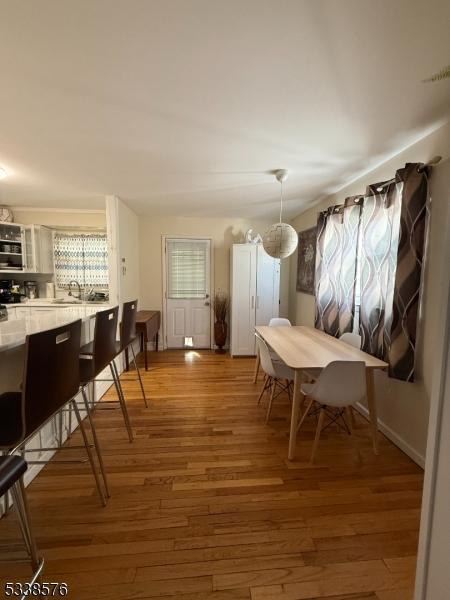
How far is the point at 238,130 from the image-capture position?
1.82 m

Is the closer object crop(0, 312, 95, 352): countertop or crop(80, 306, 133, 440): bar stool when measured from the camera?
crop(0, 312, 95, 352): countertop

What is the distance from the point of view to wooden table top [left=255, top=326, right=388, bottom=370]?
1.94 metres

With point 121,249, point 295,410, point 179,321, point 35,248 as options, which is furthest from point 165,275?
point 295,410

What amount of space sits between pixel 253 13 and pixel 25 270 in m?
4.32

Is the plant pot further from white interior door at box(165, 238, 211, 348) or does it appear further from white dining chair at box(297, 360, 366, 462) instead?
white dining chair at box(297, 360, 366, 462)

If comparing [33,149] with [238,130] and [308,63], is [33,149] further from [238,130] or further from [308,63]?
[308,63]

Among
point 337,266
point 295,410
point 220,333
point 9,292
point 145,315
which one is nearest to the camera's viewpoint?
point 295,410

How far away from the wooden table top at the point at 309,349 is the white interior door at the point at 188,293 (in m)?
1.96

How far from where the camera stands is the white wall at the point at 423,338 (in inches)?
70.0

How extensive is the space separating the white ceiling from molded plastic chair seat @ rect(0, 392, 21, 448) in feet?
5.37

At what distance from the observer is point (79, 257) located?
4.29 m

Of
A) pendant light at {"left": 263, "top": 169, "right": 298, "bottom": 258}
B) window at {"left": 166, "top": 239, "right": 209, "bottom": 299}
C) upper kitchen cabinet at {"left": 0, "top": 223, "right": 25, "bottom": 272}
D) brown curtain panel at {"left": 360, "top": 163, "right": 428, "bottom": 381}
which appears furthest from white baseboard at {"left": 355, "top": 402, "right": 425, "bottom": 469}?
→ upper kitchen cabinet at {"left": 0, "top": 223, "right": 25, "bottom": 272}

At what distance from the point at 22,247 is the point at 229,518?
442 centimetres

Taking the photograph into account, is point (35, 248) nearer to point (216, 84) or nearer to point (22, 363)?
point (22, 363)
